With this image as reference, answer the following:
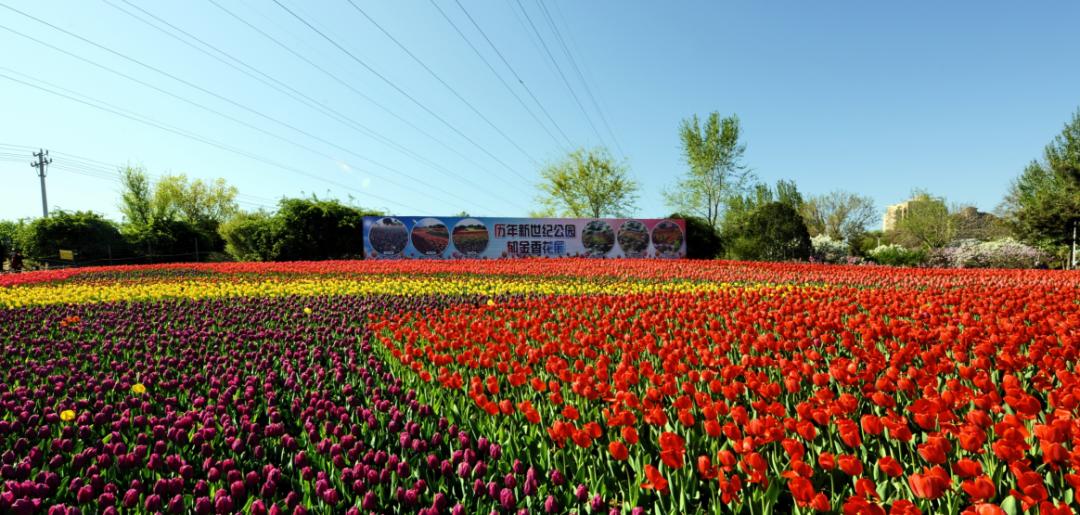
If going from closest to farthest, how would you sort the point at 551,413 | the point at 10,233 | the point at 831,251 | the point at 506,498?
the point at 506,498 → the point at 551,413 → the point at 831,251 → the point at 10,233

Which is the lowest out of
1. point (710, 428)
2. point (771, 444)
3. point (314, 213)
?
point (771, 444)

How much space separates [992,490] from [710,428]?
101 centimetres

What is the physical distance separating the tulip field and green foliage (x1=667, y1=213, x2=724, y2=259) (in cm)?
2073

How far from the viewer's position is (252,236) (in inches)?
1021

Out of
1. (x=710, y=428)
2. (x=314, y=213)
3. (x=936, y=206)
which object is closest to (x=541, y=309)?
(x=710, y=428)

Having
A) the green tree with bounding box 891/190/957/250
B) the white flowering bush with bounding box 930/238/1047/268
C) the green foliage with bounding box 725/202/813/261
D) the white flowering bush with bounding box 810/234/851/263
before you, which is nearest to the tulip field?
the green foliage with bounding box 725/202/813/261

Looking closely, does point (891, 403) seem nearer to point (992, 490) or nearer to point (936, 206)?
point (992, 490)

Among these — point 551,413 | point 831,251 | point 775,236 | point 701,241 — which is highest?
point 775,236

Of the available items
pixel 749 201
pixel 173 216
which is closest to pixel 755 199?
pixel 749 201

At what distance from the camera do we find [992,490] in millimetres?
1725

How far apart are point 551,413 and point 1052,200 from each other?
3064cm

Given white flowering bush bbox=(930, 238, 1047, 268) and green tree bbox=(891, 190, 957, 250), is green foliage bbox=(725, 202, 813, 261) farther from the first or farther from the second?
green tree bbox=(891, 190, 957, 250)

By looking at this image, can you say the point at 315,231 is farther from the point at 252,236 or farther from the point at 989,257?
the point at 989,257

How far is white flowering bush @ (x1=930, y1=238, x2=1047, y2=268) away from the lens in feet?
74.7
